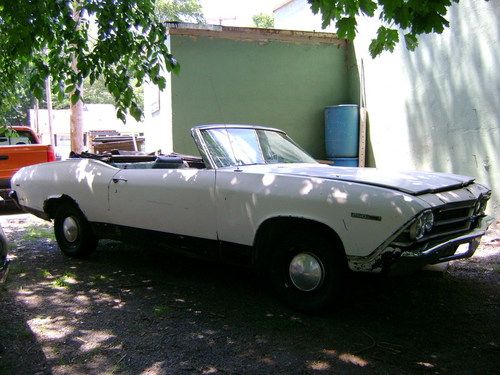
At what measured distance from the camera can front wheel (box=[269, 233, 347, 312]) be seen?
3.46 meters

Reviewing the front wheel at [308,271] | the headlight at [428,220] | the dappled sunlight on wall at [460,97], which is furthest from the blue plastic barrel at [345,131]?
the headlight at [428,220]

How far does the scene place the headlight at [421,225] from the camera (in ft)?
10.2

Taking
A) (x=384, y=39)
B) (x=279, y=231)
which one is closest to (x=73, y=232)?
(x=279, y=231)

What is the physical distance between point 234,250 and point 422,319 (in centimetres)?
152

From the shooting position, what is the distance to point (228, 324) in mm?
3561

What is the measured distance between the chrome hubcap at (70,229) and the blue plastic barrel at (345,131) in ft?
18.4

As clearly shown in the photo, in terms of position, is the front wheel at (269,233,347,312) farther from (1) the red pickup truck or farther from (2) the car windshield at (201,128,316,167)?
(1) the red pickup truck

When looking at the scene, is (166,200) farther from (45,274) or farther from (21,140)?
(21,140)

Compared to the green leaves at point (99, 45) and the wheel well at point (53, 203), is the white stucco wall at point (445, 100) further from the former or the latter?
the wheel well at point (53, 203)

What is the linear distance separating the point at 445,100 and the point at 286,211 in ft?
16.6

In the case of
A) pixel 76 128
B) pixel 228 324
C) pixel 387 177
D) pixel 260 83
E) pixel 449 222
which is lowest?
pixel 228 324


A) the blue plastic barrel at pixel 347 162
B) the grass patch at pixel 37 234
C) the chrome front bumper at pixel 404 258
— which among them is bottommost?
the grass patch at pixel 37 234

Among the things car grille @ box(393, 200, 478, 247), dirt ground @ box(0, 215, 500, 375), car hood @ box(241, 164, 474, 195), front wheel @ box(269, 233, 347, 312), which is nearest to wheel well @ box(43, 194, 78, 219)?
dirt ground @ box(0, 215, 500, 375)

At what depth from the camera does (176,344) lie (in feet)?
10.6
